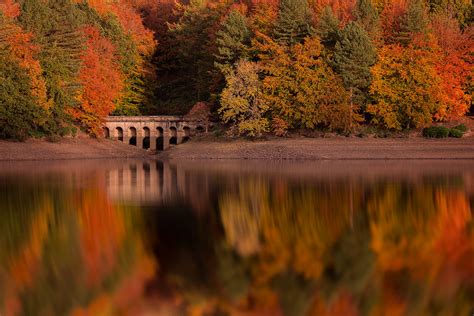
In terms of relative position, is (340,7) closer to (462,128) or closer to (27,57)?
(462,128)

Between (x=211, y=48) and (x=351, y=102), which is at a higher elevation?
(x=211, y=48)

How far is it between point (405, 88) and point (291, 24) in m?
12.6

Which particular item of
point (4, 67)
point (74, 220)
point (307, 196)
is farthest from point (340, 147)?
point (74, 220)

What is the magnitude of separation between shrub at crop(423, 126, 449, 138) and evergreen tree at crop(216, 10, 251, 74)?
1978 centimetres

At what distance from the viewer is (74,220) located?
1006 inches

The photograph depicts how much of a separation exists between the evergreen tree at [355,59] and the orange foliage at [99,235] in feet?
141

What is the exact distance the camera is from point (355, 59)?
7162 centimetres

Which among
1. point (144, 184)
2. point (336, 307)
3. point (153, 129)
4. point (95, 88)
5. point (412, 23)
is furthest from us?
point (153, 129)

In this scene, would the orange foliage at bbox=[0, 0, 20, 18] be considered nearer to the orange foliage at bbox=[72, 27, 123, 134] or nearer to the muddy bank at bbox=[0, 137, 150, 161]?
the orange foliage at bbox=[72, 27, 123, 134]

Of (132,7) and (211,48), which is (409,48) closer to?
(211,48)

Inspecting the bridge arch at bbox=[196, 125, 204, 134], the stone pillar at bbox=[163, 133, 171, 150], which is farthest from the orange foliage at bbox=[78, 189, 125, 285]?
the stone pillar at bbox=[163, 133, 171, 150]

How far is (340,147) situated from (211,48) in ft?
78.0

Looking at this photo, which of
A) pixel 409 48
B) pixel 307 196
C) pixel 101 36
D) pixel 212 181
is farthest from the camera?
pixel 101 36

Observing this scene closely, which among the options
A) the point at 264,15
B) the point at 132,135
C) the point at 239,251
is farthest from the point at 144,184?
the point at 132,135
